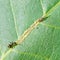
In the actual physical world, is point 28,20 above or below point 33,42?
above

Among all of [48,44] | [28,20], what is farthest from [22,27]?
[48,44]

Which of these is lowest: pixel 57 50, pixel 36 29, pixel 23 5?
pixel 57 50

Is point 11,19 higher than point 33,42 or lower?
higher

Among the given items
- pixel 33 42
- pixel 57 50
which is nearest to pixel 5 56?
pixel 33 42

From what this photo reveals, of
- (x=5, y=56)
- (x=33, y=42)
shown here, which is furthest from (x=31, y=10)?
(x=5, y=56)

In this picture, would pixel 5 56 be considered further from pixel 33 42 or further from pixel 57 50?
pixel 57 50

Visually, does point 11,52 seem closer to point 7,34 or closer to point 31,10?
point 7,34
